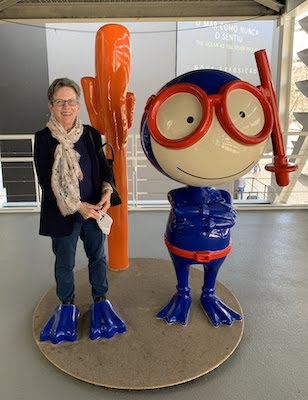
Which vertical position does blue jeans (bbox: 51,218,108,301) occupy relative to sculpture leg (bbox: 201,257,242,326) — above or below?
above

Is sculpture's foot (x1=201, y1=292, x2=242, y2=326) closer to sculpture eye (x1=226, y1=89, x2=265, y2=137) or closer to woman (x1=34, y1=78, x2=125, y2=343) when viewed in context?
woman (x1=34, y1=78, x2=125, y2=343)

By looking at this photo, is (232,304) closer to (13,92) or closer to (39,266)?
(39,266)

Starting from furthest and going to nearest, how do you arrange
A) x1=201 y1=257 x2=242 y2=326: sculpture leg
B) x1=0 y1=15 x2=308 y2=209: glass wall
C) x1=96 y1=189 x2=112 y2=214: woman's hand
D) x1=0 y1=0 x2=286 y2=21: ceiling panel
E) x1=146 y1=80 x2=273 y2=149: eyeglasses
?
x1=0 y1=15 x2=308 y2=209: glass wall < x1=0 y1=0 x2=286 y2=21: ceiling panel < x1=201 y1=257 x2=242 y2=326: sculpture leg < x1=96 y1=189 x2=112 y2=214: woman's hand < x1=146 y1=80 x2=273 y2=149: eyeglasses

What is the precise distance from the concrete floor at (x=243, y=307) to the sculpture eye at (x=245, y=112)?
1.00m

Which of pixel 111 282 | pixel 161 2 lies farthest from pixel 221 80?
pixel 161 2

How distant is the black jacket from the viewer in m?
1.47

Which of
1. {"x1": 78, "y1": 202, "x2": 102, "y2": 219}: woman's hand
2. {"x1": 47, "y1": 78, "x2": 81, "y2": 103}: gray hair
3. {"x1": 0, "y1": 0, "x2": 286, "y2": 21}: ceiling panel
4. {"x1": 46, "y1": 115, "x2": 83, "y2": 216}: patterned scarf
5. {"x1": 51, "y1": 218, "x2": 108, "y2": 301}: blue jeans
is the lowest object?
{"x1": 51, "y1": 218, "x2": 108, "y2": 301}: blue jeans

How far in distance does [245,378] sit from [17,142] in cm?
441

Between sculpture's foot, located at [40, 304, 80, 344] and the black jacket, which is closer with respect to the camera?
the black jacket

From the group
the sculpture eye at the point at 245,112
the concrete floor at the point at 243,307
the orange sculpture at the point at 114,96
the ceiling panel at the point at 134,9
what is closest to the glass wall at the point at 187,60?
the ceiling panel at the point at 134,9

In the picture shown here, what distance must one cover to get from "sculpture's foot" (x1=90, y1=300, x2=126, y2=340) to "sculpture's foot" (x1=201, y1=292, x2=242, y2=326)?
1.45 ft

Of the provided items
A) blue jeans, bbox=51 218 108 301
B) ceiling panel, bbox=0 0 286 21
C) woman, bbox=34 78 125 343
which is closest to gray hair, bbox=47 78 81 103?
woman, bbox=34 78 125 343

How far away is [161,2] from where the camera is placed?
11.5 feet

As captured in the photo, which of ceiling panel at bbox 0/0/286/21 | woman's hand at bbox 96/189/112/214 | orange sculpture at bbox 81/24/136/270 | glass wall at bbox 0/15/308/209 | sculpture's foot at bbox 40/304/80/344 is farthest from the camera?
glass wall at bbox 0/15/308/209
